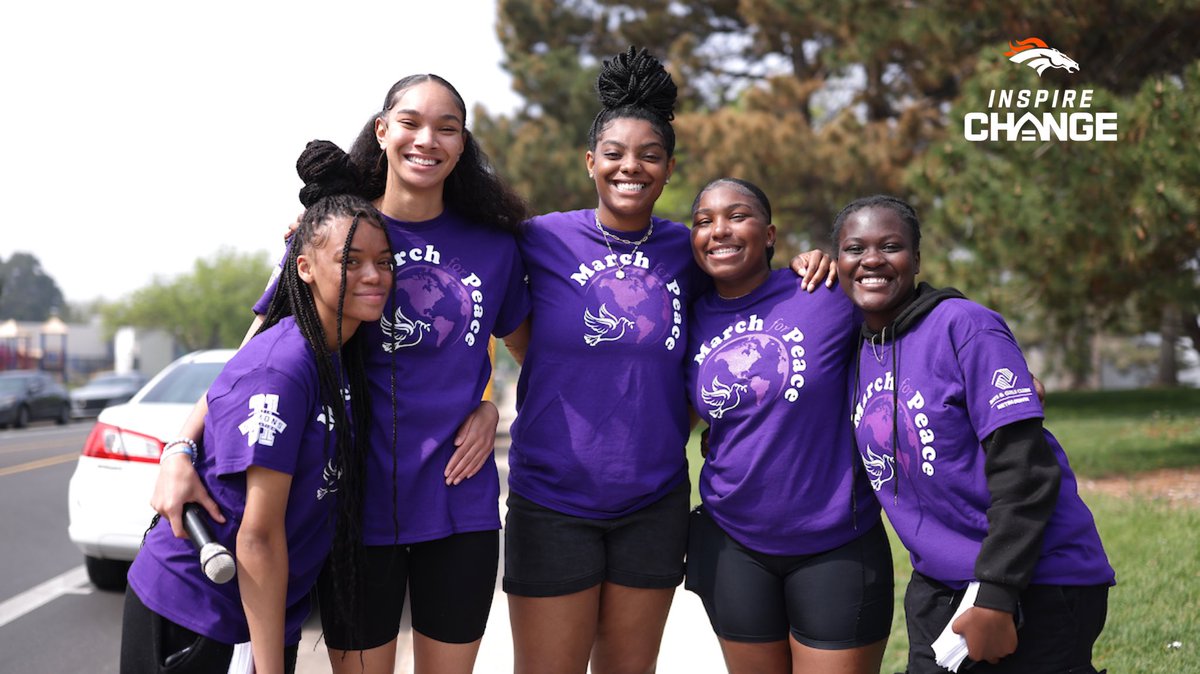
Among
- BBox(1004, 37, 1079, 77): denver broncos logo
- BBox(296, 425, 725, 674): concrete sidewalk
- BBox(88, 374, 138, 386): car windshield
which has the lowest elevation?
BBox(88, 374, 138, 386): car windshield

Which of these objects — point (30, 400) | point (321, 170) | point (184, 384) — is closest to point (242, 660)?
point (321, 170)

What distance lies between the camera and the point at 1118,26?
400 inches

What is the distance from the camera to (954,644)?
2377 mm

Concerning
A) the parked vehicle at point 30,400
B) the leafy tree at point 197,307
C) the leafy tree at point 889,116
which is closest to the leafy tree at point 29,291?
the leafy tree at point 197,307

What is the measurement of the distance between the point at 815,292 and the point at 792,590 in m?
0.92

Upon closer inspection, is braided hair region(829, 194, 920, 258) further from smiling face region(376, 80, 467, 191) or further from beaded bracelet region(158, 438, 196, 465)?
beaded bracelet region(158, 438, 196, 465)

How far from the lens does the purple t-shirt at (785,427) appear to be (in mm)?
2859

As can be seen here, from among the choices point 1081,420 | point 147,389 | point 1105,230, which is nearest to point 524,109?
point 1081,420

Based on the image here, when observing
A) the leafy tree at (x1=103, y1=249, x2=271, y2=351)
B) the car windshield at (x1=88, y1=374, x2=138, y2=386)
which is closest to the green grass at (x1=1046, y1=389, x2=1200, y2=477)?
the car windshield at (x1=88, y1=374, x2=138, y2=386)

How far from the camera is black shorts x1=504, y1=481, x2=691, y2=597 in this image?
2.98 meters

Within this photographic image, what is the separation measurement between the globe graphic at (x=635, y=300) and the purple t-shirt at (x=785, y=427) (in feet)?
0.62

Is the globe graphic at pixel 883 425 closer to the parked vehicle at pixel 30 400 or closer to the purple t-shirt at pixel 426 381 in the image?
the purple t-shirt at pixel 426 381

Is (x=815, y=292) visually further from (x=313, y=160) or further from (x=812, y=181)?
(x=812, y=181)

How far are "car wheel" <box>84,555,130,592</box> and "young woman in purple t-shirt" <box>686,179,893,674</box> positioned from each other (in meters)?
4.94
